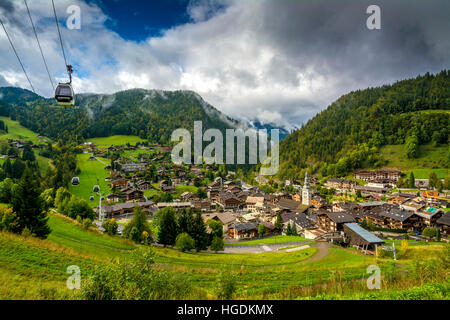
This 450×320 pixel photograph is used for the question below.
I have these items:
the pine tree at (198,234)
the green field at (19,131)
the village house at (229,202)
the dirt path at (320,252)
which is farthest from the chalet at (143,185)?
the green field at (19,131)

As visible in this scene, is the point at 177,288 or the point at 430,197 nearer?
the point at 177,288

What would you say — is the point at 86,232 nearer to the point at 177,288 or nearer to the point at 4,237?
the point at 4,237

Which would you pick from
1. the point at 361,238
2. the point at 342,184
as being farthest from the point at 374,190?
the point at 361,238

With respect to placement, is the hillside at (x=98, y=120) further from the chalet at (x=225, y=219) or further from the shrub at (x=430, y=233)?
the shrub at (x=430, y=233)

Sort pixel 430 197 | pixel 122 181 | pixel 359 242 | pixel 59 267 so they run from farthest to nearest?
pixel 122 181 → pixel 430 197 → pixel 359 242 → pixel 59 267

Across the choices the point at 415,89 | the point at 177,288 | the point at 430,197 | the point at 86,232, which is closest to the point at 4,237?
the point at 86,232

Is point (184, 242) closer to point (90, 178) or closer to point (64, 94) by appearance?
point (64, 94)

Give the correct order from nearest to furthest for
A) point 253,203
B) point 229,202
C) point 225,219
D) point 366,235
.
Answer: point 366,235 < point 225,219 < point 253,203 < point 229,202
